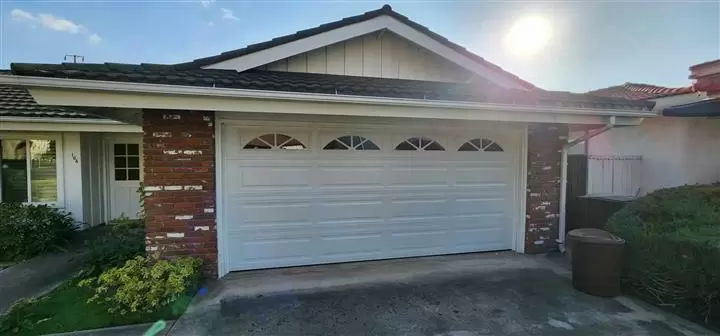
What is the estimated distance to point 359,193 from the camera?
6031 millimetres

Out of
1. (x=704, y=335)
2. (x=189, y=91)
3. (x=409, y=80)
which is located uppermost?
(x=409, y=80)

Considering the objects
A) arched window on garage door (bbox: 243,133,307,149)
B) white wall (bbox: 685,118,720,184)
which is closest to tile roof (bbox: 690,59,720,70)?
white wall (bbox: 685,118,720,184)

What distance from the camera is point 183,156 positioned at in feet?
16.3

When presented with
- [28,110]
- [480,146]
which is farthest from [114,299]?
[28,110]

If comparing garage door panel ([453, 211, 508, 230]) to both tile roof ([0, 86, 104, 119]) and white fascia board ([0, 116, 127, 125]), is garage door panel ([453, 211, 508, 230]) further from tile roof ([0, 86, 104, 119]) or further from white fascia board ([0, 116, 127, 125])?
white fascia board ([0, 116, 127, 125])

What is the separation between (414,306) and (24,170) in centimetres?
940

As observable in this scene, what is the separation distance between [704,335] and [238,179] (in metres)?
6.02

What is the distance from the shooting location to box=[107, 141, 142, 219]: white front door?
9305 millimetres

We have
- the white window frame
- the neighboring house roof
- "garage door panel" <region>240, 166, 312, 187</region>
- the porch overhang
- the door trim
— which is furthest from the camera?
the door trim

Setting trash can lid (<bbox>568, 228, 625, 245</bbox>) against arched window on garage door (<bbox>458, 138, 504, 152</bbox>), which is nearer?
trash can lid (<bbox>568, 228, 625, 245</bbox>)

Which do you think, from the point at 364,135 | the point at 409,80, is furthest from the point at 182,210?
the point at 409,80

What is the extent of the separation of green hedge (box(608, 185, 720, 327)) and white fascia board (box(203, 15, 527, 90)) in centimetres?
323

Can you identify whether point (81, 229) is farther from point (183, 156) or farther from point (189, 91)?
point (189, 91)

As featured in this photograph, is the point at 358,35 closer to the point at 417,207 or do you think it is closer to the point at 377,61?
the point at 377,61
